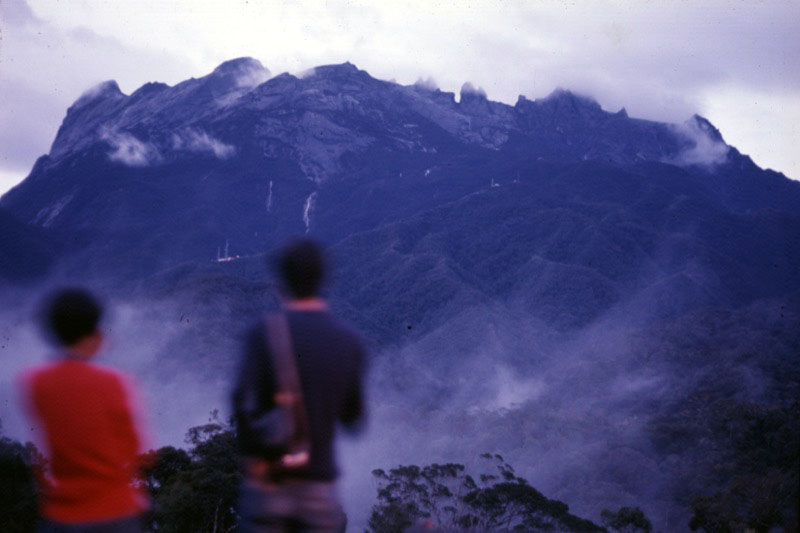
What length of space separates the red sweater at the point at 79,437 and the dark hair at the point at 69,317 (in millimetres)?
144

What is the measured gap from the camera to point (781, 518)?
32.3 m

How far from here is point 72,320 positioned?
326 centimetres

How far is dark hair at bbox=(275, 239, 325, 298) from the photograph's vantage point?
3.36 m

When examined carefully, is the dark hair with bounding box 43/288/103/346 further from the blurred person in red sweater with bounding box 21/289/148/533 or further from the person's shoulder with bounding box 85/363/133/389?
the person's shoulder with bounding box 85/363/133/389

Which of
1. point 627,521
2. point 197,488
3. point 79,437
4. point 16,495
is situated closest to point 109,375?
point 79,437

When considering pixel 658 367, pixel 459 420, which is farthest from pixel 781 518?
pixel 658 367

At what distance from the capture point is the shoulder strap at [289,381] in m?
3.13

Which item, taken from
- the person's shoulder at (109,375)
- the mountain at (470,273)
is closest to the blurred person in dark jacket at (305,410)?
the person's shoulder at (109,375)

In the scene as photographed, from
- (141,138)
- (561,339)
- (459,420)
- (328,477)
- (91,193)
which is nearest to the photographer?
(328,477)

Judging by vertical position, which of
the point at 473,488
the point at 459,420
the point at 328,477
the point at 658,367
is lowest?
the point at 328,477

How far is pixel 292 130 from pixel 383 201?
37460 mm

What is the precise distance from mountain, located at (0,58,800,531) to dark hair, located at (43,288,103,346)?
44.0 meters

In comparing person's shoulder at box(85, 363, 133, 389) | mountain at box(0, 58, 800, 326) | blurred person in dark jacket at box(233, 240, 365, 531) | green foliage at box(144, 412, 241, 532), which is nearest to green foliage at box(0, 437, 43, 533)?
green foliage at box(144, 412, 241, 532)

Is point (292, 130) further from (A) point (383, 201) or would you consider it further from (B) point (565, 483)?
(B) point (565, 483)
